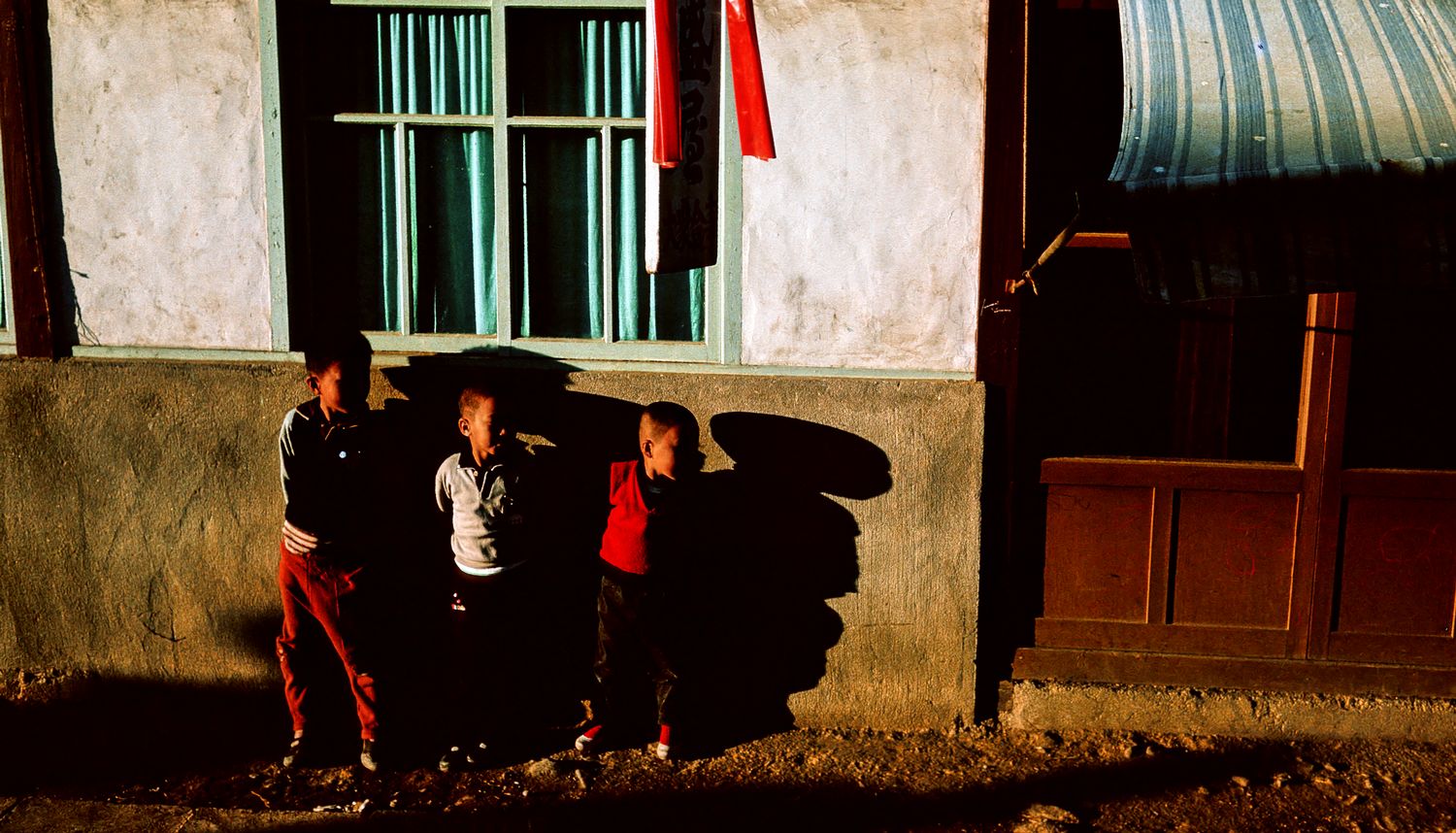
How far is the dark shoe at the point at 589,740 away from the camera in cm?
455

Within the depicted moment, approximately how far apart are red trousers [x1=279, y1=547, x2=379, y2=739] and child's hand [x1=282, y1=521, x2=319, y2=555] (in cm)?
3

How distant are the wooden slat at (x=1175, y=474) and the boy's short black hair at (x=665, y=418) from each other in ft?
5.43

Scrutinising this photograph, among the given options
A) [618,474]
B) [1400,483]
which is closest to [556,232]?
[618,474]

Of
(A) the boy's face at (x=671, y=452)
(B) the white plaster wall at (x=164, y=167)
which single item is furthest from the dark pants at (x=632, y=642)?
(B) the white plaster wall at (x=164, y=167)

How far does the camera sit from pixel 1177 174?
3529 millimetres

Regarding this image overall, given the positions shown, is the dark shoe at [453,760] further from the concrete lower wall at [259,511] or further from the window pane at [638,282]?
the window pane at [638,282]

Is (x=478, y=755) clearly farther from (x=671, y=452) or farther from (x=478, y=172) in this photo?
(x=478, y=172)

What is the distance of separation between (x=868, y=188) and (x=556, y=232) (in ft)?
4.68

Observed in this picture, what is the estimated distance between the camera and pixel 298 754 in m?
4.44

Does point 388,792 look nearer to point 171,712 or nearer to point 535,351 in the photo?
point 171,712

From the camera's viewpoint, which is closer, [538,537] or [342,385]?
[342,385]

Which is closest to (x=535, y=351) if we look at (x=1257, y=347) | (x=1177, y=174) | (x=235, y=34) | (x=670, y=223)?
(x=670, y=223)

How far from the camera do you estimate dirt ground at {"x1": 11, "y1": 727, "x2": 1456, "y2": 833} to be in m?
4.09

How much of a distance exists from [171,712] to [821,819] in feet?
9.99
